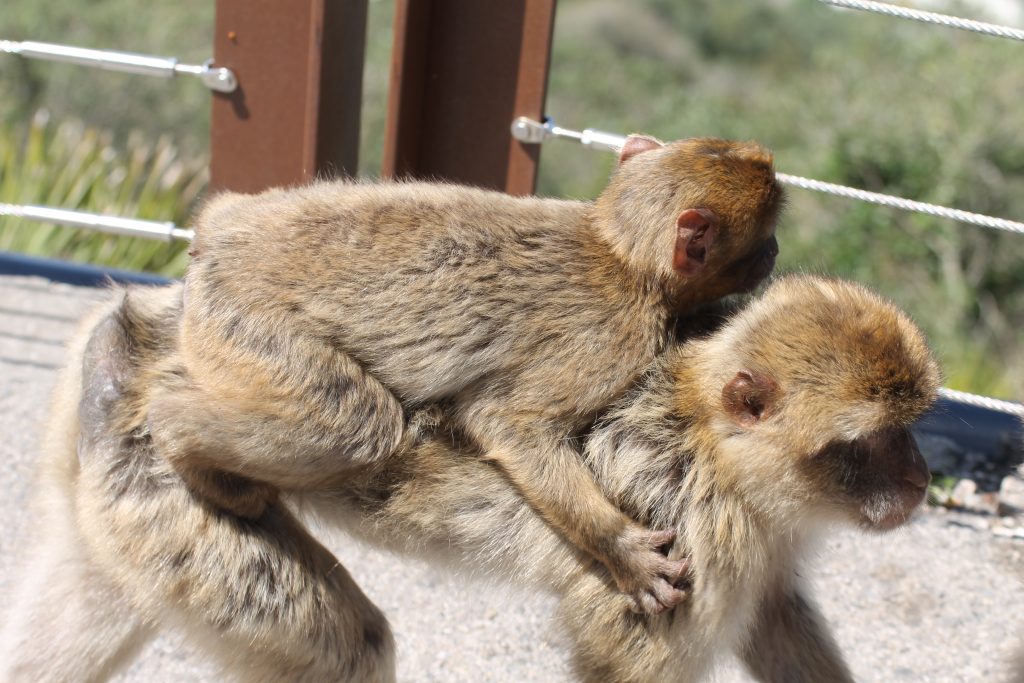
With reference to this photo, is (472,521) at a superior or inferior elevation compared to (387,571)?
superior

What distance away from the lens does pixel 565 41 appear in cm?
2398

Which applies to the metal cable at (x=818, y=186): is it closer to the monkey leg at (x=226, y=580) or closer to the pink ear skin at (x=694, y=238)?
the pink ear skin at (x=694, y=238)

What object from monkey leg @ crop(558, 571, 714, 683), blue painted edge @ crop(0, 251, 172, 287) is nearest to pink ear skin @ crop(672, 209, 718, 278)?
monkey leg @ crop(558, 571, 714, 683)

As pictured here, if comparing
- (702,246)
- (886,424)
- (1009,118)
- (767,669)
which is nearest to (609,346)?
(702,246)

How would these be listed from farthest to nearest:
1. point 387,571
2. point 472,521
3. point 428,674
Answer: point 387,571 → point 428,674 → point 472,521

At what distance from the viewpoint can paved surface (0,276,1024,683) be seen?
3.50 m

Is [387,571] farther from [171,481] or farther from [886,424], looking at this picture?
[886,424]

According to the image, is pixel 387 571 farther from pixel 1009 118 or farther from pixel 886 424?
pixel 1009 118

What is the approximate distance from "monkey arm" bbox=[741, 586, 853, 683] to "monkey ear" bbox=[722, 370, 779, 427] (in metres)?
0.53

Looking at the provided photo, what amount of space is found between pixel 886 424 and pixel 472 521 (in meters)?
0.89

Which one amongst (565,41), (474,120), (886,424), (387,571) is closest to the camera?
(886,424)

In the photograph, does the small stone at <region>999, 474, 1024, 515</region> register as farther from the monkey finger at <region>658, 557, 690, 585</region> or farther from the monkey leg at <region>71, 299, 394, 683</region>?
the monkey leg at <region>71, 299, 394, 683</region>

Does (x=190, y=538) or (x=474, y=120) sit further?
(x=474, y=120)

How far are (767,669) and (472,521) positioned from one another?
0.81 m
